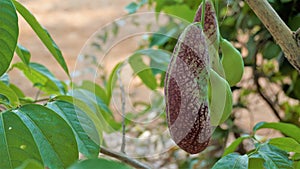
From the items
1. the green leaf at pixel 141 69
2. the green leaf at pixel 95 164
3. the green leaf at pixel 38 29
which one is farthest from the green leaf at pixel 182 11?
the green leaf at pixel 95 164

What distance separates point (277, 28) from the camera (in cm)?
38

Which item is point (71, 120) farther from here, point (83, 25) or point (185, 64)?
point (83, 25)

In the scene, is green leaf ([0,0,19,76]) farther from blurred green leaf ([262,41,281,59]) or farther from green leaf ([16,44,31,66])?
blurred green leaf ([262,41,281,59])

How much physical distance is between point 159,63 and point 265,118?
1.12 meters

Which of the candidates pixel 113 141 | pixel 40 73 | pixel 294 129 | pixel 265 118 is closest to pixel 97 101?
pixel 40 73

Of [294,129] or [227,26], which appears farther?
[227,26]

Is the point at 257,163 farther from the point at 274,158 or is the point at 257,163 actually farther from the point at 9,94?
the point at 9,94

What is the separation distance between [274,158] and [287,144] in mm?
47

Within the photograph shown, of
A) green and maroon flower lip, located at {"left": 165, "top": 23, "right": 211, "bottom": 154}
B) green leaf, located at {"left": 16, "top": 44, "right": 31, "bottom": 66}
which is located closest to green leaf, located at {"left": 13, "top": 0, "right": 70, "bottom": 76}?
green leaf, located at {"left": 16, "top": 44, "right": 31, "bottom": 66}

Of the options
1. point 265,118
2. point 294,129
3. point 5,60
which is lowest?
point 265,118

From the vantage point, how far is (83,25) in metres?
→ 3.20

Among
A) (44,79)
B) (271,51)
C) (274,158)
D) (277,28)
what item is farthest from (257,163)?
(271,51)

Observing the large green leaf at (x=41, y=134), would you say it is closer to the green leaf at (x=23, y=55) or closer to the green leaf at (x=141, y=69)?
the green leaf at (x=23, y=55)

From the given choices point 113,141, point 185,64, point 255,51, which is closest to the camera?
point 185,64
